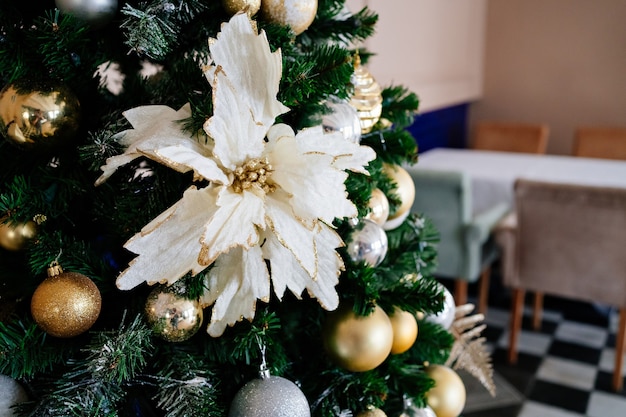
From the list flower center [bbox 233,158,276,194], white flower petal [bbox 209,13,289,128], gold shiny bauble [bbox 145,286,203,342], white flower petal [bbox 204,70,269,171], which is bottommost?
gold shiny bauble [bbox 145,286,203,342]

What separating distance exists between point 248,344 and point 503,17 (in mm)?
3742

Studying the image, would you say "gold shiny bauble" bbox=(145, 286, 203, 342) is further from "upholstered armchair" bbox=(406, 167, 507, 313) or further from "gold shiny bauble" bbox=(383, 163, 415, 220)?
"upholstered armchair" bbox=(406, 167, 507, 313)

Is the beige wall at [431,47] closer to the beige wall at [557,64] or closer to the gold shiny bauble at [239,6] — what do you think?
the beige wall at [557,64]

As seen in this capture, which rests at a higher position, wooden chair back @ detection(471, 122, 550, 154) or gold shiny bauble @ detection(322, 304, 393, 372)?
gold shiny bauble @ detection(322, 304, 393, 372)

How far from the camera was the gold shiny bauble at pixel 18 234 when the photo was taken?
0.44 metres

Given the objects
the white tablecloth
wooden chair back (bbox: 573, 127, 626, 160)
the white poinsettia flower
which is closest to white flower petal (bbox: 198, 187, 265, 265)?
the white poinsettia flower

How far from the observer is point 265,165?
397mm

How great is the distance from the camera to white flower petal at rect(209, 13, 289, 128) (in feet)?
1.22

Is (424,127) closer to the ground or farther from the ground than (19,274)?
closer to the ground

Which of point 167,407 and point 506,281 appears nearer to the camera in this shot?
point 167,407

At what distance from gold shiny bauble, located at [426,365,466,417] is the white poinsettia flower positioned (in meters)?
0.31

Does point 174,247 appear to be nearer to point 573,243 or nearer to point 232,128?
point 232,128

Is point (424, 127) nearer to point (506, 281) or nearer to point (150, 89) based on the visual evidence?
point (506, 281)

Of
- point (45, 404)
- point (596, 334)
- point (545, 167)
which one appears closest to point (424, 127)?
point (545, 167)
